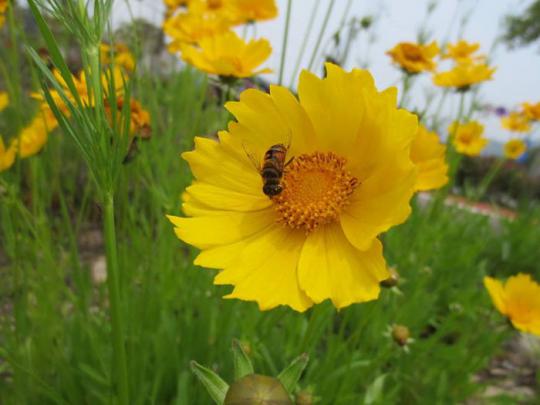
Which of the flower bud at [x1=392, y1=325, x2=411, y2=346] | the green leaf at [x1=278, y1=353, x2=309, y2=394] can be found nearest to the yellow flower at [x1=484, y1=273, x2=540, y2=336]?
the flower bud at [x1=392, y1=325, x2=411, y2=346]

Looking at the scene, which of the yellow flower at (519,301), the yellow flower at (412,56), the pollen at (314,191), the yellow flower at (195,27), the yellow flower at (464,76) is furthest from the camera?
the yellow flower at (464,76)

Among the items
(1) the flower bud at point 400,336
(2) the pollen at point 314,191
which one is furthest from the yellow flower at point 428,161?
(1) the flower bud at point 400,336

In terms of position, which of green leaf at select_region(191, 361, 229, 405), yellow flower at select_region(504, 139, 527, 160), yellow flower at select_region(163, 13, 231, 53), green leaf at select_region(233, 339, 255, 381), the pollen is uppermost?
yellow flower at select_region(163, 13, 231, 53)

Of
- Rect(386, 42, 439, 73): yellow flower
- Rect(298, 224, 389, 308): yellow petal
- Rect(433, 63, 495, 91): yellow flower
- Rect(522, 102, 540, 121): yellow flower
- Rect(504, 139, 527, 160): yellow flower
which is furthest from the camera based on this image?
Rect(504, 139, 527, 160): yellow flower

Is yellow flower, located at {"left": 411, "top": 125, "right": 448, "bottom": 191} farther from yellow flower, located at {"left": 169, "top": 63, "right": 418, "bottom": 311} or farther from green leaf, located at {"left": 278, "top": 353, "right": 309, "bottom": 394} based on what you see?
green leaf, located at {"left": 278, "top": 353, "right": 309, "bottom": 394}

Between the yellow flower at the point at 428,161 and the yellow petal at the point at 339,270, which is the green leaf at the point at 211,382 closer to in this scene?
the yellow petal at the point at 339,270

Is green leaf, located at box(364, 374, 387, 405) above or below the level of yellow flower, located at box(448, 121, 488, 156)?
below
